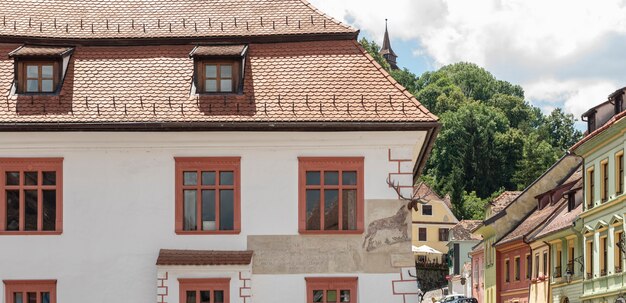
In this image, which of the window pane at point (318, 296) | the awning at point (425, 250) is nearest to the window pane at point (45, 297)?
the window pane at point (318, 296)

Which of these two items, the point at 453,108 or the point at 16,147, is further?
the point at 453,108

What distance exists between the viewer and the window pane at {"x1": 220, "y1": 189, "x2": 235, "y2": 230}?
110 ft

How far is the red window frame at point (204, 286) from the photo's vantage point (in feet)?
108

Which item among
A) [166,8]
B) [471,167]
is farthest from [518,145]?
[166,8]

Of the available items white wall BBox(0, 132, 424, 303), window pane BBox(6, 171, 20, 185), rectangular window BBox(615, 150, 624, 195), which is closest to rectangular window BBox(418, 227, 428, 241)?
rectangular window BBox(615, 150, 624, 195)

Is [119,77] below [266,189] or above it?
above

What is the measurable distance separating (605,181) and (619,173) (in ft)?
8.69

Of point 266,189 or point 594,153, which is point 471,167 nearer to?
point 594,153

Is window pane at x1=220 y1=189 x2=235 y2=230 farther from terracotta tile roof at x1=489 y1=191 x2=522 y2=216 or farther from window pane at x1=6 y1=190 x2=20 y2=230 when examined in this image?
terracotta tile roof at x1=489 y1=191 x2=522 y2=216

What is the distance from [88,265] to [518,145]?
123 m

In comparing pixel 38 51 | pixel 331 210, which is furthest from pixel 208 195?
pixel 38 51

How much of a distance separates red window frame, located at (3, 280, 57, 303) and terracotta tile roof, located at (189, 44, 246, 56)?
647cm

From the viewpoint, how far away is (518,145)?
154 metres

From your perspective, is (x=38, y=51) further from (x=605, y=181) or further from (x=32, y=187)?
(x=605, y=181)
